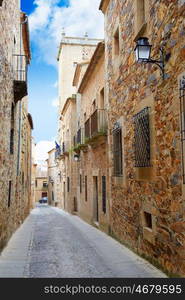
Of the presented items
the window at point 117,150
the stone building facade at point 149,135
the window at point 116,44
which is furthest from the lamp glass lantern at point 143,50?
the window at point 116,44

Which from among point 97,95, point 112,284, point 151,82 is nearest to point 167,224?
point 112,284

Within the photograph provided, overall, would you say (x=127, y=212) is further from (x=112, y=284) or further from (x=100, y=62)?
(x=100, y=62)

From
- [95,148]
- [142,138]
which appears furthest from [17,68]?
[142,138]

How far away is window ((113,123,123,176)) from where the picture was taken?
7797mm

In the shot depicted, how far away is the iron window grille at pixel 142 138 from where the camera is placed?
5.52 meters

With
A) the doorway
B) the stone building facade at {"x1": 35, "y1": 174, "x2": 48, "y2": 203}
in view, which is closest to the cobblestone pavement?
the doorway

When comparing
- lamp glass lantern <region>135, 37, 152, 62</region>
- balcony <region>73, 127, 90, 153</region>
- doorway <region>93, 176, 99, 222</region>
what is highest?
lamp glass lantern <region>135, 37, 152, 62</region>

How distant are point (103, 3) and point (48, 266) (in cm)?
806

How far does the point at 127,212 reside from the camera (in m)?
6.90

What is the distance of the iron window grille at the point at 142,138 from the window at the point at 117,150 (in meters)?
1.59

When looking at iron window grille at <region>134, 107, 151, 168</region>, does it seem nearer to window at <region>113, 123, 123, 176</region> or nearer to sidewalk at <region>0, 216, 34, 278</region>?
window at <region>113, 123, 123, 176</region>

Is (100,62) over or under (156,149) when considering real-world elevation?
over

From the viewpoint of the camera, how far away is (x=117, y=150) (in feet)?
26.5

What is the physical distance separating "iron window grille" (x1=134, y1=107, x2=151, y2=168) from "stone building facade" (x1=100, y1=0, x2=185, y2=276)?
2cm
